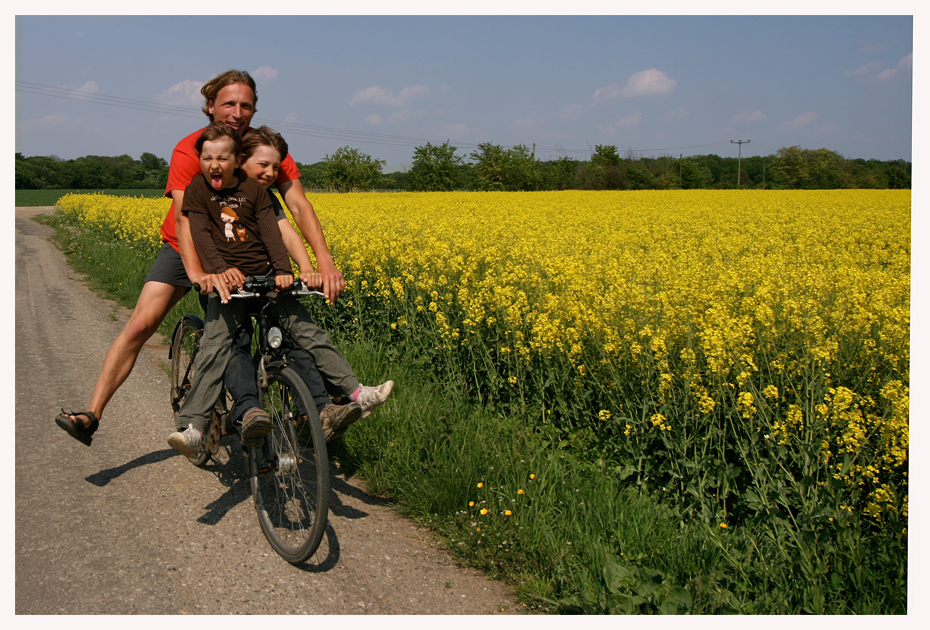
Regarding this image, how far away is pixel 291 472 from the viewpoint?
3271 millimetres

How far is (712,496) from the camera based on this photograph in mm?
3551

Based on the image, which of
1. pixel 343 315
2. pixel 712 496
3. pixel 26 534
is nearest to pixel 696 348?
pixel 712 496

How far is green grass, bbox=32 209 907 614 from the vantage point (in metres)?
2.65

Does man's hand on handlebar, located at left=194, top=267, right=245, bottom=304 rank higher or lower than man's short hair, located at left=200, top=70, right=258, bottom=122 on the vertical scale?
lower

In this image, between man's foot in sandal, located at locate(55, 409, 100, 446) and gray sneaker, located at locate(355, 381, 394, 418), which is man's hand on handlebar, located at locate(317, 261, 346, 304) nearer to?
gray sneaker, located at locate(355, 381, 394, 418)

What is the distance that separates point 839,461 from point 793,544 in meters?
0.67

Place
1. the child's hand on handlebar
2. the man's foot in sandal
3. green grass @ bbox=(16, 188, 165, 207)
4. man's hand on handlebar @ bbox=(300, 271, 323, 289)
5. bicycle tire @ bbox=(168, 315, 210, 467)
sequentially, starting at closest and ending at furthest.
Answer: the child's hand on handlebar < man's hand on handlebar @ bbox=(300, 271, 323, 289) < the man's foot in sandal < bicycle tire @ bbox=(168, 315, 210, 467) < green grass @ bbox=(16, 188, 165, 207)

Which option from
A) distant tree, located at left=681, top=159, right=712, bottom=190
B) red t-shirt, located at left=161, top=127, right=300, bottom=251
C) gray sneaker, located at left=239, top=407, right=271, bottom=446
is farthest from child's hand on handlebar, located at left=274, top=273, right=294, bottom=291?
distant tree, located at left=681, top=159, right=712, bottom=190

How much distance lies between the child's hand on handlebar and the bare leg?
1.00 metres

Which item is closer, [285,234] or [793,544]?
[793,544]

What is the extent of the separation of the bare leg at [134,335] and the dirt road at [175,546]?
46 cm

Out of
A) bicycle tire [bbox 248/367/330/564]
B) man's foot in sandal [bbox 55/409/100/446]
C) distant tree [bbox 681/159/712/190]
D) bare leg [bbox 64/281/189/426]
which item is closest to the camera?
bicycle tire [bbox 248/367/330/564]

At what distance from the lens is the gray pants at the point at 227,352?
3.38 metres

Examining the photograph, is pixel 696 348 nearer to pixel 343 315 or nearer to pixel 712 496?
pixel 712 496
